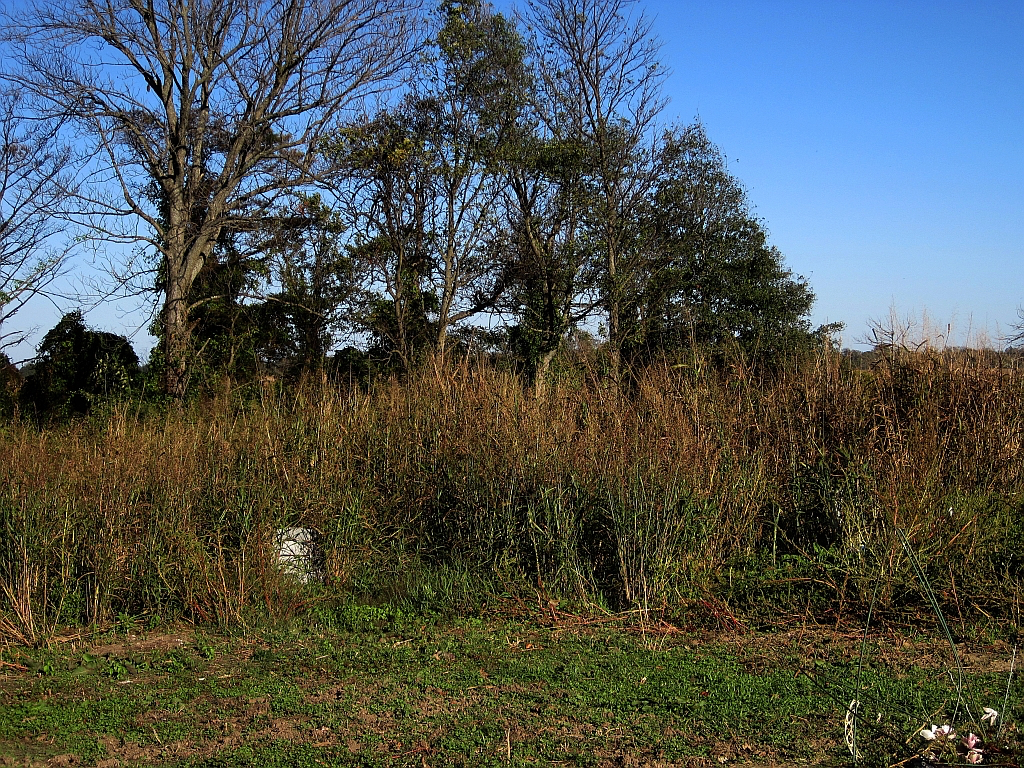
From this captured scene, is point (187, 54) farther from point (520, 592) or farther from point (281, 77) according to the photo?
point (520, 592)

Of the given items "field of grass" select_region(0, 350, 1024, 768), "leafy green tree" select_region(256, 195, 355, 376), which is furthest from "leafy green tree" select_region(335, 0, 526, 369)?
"field of grass" select_region(0, 350, 1024, 768)

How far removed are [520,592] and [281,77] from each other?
47.8ft

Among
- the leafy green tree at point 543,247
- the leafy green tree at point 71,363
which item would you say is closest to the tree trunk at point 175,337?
the leafy green tree at point 71,363

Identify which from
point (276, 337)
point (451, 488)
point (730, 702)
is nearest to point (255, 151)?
A: point (276, 337)

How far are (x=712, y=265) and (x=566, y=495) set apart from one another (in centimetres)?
1810

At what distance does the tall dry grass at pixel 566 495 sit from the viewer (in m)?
5.29

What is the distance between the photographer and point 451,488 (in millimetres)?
6297

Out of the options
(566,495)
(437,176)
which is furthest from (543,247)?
(566,495)

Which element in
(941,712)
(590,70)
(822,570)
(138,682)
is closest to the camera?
(941,712)

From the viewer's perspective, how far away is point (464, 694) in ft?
13.0

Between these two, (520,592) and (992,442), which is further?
(992,442)

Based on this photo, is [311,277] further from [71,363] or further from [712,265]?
[712,265]

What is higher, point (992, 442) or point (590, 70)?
point (590, 70)

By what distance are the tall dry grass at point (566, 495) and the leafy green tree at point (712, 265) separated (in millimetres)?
14439
